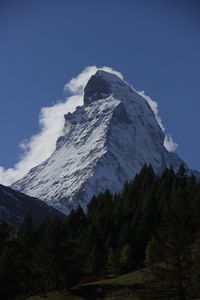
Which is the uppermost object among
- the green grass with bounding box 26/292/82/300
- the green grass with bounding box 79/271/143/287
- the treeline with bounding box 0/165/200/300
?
the treeline with bounding box 0/165/200/300

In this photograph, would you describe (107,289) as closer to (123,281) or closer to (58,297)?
(123,281)

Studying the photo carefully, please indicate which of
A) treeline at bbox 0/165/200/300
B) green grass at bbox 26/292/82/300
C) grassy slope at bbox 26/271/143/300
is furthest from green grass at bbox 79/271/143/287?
green grass at bbox 26/292/82/300

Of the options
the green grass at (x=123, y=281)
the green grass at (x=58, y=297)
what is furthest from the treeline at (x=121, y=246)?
the green grass at (x=58, y=297)

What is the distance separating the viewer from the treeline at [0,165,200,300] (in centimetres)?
6100

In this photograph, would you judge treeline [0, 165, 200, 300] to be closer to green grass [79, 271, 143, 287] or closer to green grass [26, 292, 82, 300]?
green grass [79, 271, 143, 287]

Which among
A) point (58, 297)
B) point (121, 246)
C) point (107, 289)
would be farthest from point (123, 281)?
point (121, 246)

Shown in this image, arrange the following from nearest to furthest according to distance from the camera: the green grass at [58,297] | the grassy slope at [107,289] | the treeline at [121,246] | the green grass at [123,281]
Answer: the treeline at [121,246], the grassy slope at [107,289], the green grass at [58,297], the green grass at [123,281]

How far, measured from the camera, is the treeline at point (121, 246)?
61.0 metres

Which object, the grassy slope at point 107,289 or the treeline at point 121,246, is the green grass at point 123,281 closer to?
the grassy slope at point 107,289

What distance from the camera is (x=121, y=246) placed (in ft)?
313

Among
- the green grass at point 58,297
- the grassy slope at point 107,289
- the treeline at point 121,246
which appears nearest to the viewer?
the treeline at point 121,246

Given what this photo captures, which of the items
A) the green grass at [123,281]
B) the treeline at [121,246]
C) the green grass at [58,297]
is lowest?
the green grass at [58,297]

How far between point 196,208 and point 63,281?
2500cm

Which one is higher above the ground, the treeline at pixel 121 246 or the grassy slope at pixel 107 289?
the treeline at pixel 121 246
